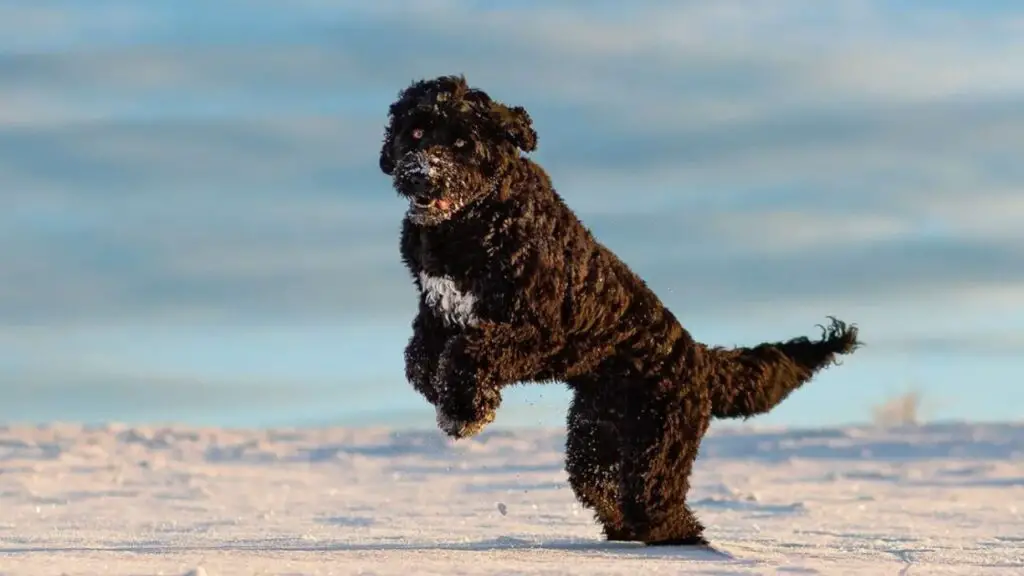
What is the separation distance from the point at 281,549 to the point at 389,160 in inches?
96.6

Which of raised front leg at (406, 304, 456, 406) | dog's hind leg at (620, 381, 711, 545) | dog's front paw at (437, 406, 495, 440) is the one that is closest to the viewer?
dog's front paw at (437, 406, 495, 440)

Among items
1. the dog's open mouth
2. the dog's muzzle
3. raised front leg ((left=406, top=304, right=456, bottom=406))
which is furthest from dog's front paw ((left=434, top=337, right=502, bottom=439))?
the dog's muzzle

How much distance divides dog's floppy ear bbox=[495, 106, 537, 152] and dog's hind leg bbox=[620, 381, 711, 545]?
169cm

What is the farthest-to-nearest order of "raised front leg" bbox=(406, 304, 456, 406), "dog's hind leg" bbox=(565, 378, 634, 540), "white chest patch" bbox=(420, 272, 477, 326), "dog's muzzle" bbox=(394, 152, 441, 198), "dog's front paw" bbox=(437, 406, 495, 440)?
"dog's hind leg" bbox=(565, 378, 634, 540), "raised front leg" bbox=(406, 304, 456, 406), "white chest patch" bbox=(420, 272, 477, 326), "dog's front paw" bbox=(437, 406, 495, 440), "dog's muzzle" bbox=(394, 152, 441, 198)

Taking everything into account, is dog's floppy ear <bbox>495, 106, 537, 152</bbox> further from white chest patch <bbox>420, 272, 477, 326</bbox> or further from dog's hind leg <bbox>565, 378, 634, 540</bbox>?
dog's hind leg <bbox>565, 378, 634, 540</bbox>

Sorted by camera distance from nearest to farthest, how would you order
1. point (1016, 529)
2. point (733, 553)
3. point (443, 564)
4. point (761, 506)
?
point (443, 564) → point (733, 553) → point (1016, 529) → point (761, 506)

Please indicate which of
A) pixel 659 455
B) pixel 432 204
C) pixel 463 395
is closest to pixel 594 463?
pixel 659 455

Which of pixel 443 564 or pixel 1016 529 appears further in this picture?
pixel 1016 529

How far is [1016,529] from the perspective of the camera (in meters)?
11.3

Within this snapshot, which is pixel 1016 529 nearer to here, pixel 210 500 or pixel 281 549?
pixel 281 549

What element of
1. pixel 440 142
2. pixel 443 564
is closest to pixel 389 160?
pixel 440 142

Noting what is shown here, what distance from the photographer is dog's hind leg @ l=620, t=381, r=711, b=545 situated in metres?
8.39

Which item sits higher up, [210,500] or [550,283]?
[550,283]

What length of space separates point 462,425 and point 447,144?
1.59m
